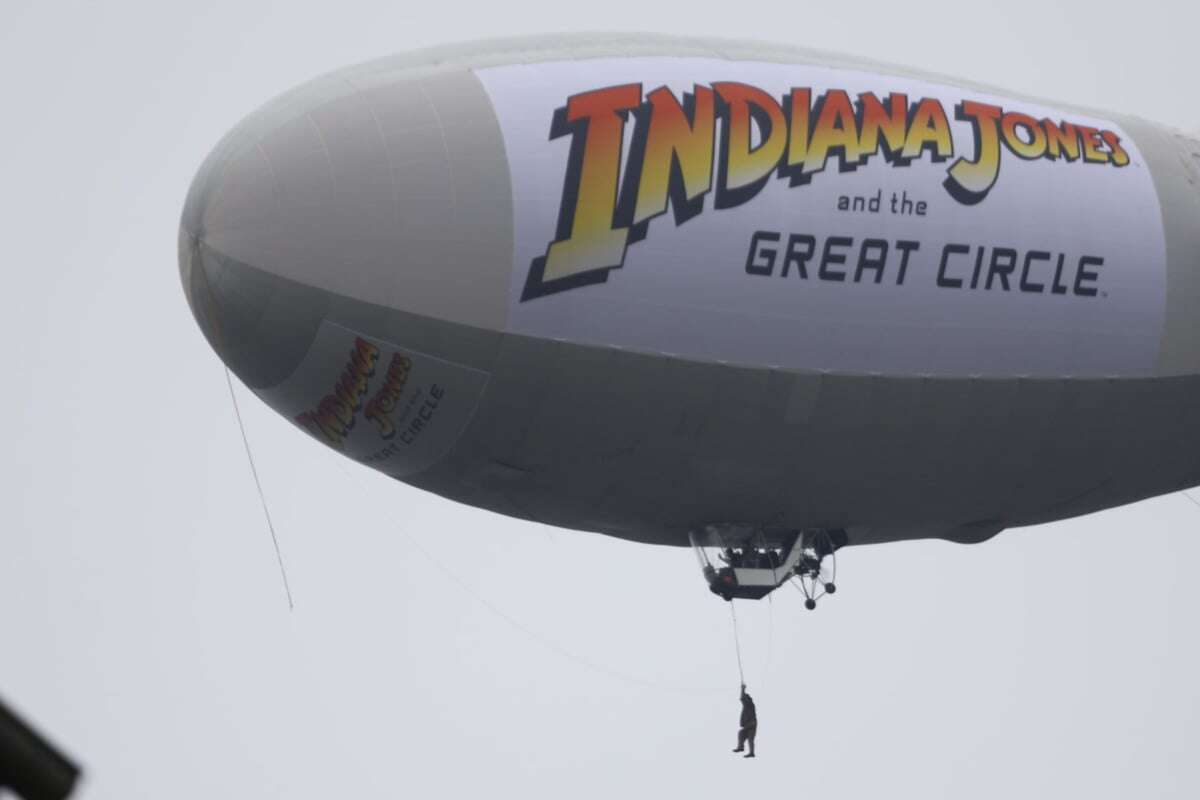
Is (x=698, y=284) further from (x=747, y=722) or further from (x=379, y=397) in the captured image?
(x=747, y=722)

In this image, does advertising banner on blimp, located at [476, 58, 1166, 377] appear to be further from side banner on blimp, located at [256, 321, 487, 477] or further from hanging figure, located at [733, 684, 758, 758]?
hanging figure, located at [733, 684, 758, 758]

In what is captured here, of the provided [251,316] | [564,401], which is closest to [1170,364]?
[564,401]

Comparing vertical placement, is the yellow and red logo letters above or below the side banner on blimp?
above

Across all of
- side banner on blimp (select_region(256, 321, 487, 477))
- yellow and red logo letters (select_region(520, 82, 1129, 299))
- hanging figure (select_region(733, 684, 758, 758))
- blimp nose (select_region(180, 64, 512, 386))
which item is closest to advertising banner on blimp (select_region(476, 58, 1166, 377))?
yellow and red logo letters (select_region(520, 82, 1129, 299))

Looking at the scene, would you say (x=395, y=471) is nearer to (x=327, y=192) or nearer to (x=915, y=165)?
(x=327, y=192)

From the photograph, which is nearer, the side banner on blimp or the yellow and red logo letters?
the yellow and red logo letters

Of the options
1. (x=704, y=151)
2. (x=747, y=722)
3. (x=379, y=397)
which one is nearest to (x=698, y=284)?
(x=704, y=151)
